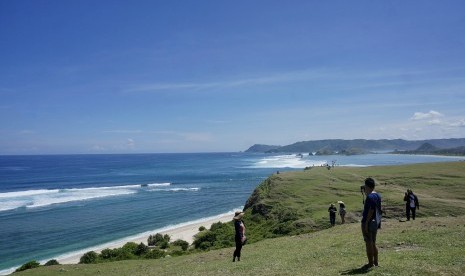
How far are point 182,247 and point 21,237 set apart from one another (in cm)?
2577

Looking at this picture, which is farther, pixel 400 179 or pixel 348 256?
pixel 400 179

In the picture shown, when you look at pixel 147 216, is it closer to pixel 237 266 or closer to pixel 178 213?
pixel 178 213

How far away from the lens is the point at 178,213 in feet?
222

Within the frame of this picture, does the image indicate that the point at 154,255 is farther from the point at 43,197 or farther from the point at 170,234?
the point at 43,197

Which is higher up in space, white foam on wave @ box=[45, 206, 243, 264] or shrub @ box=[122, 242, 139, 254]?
shrub @ box=[122, 242, 139, 254]

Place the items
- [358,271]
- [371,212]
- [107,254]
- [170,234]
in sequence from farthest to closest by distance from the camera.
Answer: [170,234] → [107,254] → [358,271] → [371,212]

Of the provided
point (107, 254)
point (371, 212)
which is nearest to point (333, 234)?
point (371, 212)

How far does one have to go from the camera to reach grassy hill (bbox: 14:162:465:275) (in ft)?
46.4

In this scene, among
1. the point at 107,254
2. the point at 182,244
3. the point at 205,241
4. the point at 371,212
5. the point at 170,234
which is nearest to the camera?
the point at 371,212

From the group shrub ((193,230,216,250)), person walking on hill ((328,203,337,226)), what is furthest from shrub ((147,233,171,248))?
person walking on hill ((328,203,337,226))

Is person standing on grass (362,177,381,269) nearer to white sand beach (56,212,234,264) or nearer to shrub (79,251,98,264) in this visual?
shrub (79,251,98,264)

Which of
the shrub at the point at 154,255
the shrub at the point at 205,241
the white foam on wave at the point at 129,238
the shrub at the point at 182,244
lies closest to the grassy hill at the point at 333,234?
the shrub at the point at 205,241

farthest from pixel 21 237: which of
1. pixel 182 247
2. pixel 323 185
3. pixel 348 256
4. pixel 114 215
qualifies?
pixel 348 256

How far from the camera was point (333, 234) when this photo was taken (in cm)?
2572
